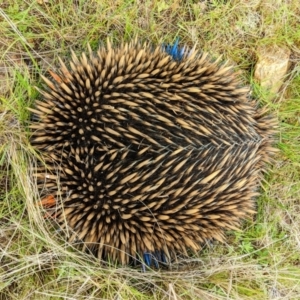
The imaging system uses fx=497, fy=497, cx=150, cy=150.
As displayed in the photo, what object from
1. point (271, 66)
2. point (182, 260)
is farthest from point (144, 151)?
point (271, 66)

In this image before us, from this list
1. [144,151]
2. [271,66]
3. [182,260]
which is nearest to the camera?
[144,151]

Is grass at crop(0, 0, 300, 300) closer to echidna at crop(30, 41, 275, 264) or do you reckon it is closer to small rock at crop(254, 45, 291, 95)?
small rock at crop(254, 45, 291, 95)

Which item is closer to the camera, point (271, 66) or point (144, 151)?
point (144, 151)

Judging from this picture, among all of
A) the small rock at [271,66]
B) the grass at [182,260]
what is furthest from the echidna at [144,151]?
the small rock at [271,66]

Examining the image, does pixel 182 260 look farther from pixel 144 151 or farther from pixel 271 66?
pixel 271 66

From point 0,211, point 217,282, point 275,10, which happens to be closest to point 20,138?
point 0,211

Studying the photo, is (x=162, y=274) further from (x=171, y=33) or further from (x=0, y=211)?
(x=171, y=33)
